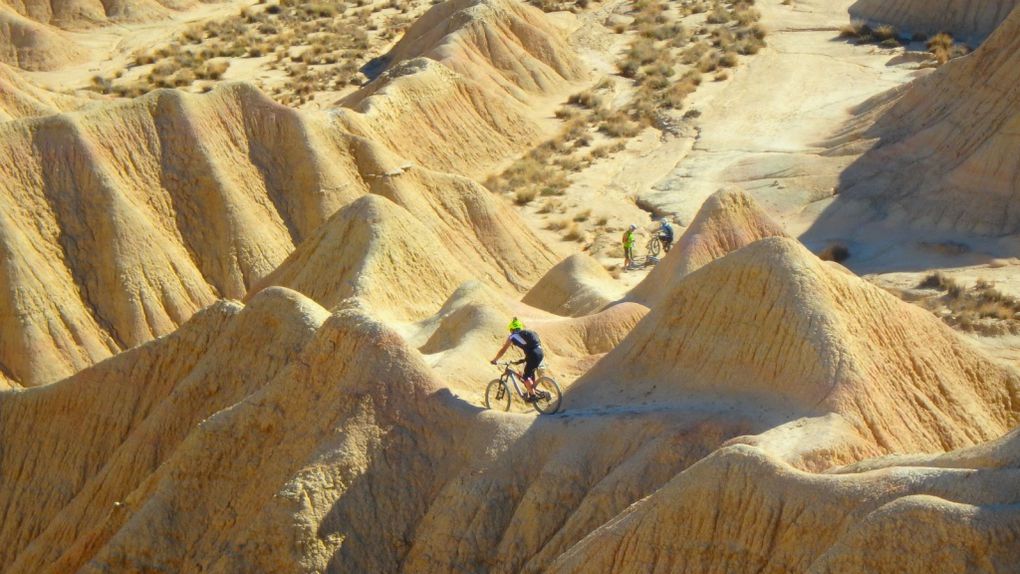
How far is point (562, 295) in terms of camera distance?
30141mm

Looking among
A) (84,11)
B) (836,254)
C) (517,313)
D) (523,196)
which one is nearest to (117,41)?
(84,11)

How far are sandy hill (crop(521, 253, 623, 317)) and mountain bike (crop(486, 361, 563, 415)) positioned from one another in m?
9.50

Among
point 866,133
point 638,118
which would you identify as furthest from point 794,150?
point 638,118

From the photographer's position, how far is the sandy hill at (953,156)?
36.2 m

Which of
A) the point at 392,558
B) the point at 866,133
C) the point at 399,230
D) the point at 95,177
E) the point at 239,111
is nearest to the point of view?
the point at 392,558

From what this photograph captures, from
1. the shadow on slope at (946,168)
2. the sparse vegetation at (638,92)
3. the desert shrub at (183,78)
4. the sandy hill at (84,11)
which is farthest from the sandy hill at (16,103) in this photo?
the sandy hill at (84,11)

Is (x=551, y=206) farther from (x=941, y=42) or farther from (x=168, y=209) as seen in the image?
(x=941, y=42)

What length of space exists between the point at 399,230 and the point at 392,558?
39.5 ft

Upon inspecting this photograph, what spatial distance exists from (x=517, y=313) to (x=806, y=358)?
31.8 ft

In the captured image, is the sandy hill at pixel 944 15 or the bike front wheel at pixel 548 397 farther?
the sandy hill at pixel 944 15

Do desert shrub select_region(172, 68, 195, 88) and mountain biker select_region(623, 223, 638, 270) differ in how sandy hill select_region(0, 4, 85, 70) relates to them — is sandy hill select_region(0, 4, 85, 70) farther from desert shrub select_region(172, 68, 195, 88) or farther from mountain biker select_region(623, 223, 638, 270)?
mountain biker select_region(623, 223, 638, 270)

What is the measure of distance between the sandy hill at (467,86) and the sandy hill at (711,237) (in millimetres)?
11838

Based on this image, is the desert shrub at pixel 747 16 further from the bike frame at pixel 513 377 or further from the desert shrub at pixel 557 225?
the bike frame at pixel 513 377

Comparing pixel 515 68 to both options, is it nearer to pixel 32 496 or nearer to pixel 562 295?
pixel 562 295
